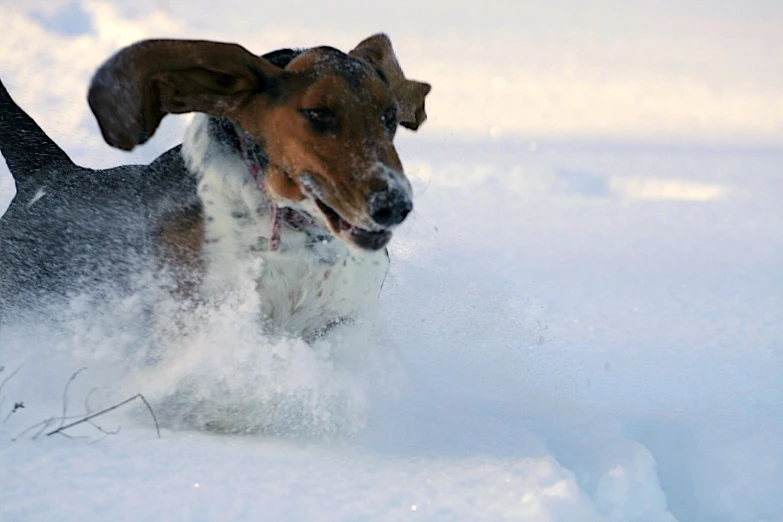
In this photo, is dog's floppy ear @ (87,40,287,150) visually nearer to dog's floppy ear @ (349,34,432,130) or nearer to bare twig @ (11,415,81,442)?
dog's floppy ear @ (349,34,432,130)

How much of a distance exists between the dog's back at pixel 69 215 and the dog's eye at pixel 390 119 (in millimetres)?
641

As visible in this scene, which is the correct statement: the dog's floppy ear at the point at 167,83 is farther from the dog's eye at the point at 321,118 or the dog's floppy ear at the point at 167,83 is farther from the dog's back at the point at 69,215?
the dog's back at the point at 69,215

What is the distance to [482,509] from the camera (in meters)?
1.67

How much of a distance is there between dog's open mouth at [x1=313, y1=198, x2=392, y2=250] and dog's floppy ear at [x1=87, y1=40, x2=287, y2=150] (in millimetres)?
372

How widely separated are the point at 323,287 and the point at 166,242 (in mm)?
480

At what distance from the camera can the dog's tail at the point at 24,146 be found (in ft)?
10.4

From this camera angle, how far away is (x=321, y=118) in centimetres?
213

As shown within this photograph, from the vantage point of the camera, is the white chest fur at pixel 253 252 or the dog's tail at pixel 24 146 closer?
the white chest fur at pixel 253 252

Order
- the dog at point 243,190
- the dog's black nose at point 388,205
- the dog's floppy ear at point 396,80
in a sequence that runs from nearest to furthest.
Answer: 1. the dog's black nose at point 388,205
2. the dog at point 243,190
3. the dog's floppy ear at point 396,80

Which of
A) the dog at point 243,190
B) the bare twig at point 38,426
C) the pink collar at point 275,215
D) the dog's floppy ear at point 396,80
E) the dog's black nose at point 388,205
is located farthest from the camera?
the dog's floppy ear at point 396,80

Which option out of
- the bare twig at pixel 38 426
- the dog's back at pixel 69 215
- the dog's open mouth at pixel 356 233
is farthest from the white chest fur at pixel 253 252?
the bare twig at pixel 38 426

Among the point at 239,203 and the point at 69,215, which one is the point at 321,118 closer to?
the point at 239,203

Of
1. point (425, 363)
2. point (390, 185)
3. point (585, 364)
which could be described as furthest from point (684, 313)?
point (390, 185)

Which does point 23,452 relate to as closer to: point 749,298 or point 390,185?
point 390,185
